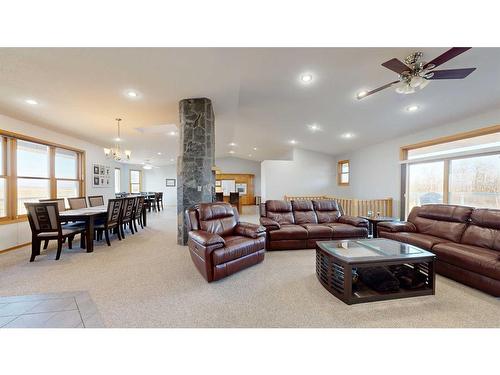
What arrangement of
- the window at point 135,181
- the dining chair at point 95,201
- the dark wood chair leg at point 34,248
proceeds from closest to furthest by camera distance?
the dark wood chair leg at point 34,248, the dining chair at point 95,201, the window at point 135,181

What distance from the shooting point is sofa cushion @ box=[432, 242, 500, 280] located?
2.07 m

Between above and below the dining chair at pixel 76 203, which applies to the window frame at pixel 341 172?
above

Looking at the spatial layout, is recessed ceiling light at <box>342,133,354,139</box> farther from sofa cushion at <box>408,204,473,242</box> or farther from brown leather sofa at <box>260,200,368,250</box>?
sofa cushion at <box>408,204,473,242</box>

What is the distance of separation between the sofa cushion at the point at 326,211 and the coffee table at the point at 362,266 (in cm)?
183

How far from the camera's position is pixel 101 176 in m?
6.91

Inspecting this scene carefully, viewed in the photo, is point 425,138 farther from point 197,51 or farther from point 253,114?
point 197,51

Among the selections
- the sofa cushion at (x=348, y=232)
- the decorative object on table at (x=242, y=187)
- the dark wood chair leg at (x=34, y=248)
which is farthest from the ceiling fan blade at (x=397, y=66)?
the decorative object on table at (x=242, y=187)

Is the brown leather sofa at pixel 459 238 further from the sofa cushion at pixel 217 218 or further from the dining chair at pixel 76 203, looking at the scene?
the dining chair at pixel 76 203

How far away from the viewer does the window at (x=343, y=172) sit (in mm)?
7697

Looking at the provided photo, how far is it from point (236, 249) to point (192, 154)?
2266 millimetres

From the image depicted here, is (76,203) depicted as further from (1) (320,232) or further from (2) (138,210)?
(1) (320,232)

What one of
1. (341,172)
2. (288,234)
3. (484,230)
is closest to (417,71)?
(484,230)

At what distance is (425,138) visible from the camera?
4.66 m
